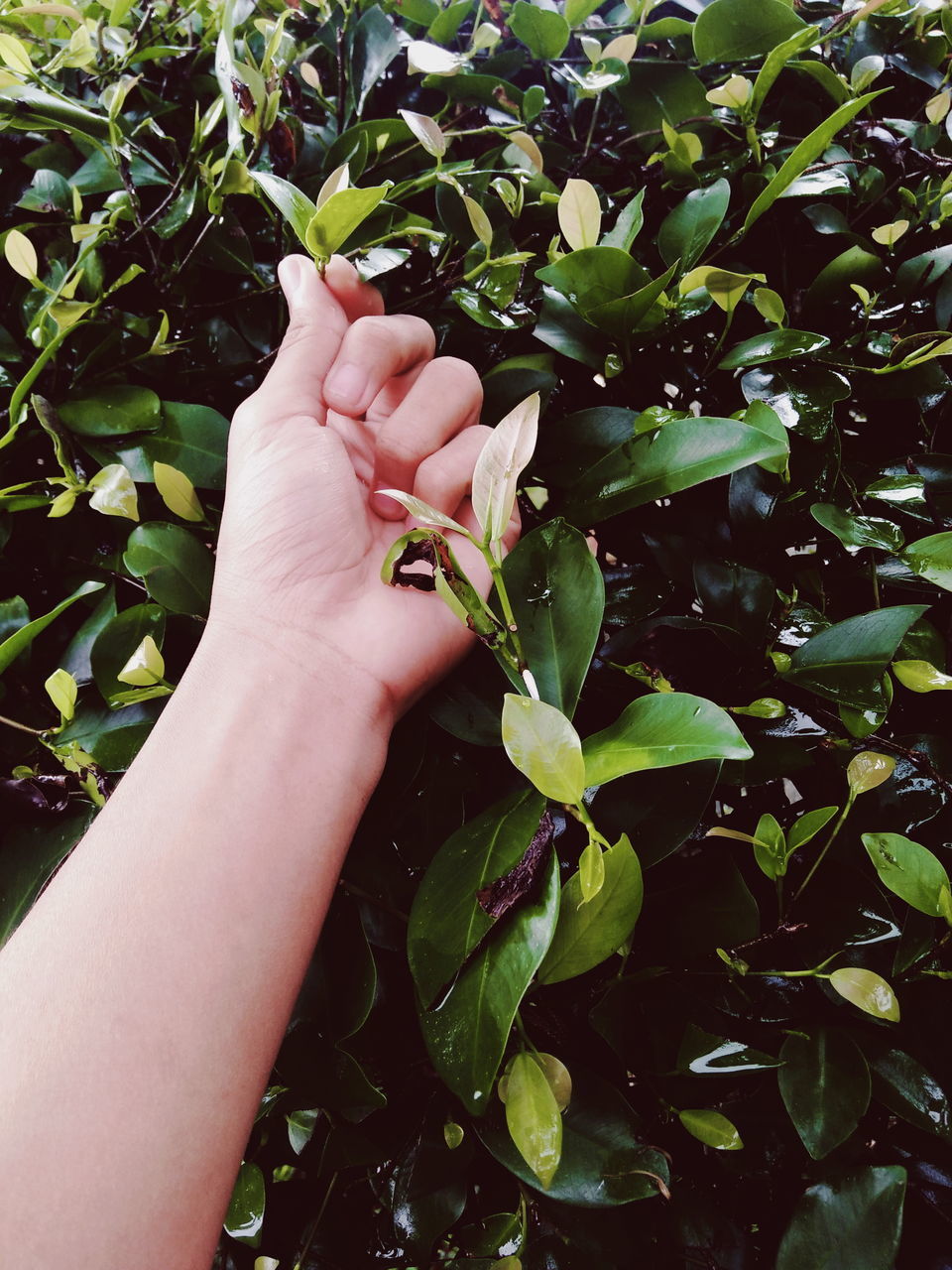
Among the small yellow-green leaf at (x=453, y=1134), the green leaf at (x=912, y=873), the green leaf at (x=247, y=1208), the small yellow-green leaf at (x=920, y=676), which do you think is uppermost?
the small yellow-green leaf at (x=920, y=676)

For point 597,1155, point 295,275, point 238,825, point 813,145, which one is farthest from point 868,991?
point 295,275

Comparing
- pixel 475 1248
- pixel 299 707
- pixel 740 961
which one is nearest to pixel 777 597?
pixel 740 961

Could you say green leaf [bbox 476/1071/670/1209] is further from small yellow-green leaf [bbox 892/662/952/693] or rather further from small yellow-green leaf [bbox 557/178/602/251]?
small yellow-green leaf [bbox 557/178/602/251]

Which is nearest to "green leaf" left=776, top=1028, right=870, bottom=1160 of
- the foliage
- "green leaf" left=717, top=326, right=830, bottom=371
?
the foliage

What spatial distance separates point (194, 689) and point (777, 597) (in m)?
0.44

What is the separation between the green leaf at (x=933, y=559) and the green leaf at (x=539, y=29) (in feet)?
1.79

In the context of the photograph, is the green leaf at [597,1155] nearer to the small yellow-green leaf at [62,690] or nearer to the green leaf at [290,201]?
the small yellow-green leaf at [62,690]

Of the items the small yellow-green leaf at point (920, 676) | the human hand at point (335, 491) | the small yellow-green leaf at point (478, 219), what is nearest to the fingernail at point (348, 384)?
the human hand at point (335, 491)

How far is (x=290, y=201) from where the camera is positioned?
54 cm

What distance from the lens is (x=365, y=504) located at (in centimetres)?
67

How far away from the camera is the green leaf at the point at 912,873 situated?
46cm

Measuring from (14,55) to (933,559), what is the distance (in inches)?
31.7

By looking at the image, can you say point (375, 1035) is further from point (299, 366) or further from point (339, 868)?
point (299, 366)

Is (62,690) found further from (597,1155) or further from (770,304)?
(770,304)
